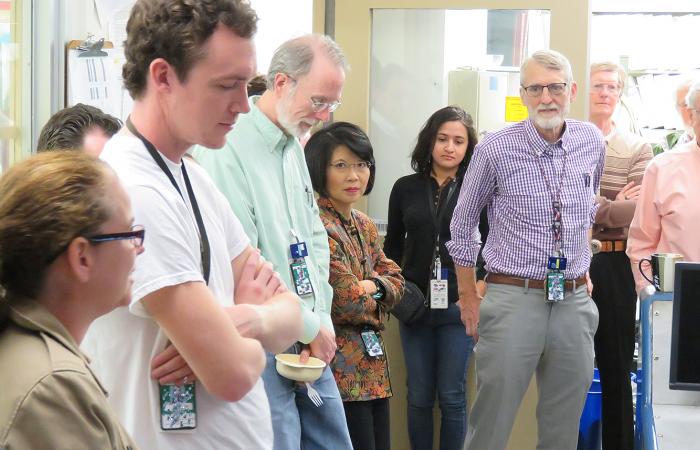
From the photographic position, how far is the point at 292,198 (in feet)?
8.68

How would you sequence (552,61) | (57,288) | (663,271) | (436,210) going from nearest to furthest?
(57,288) → (663,271) → (552,61) → (436,210)

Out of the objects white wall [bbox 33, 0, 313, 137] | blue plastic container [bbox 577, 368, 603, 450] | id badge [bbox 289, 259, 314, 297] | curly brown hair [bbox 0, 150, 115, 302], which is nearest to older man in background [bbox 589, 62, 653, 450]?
blue plastic container [bbox 577, 368, 603, 450]

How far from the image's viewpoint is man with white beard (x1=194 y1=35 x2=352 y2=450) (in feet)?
8.24

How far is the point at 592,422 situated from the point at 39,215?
3.75 metres

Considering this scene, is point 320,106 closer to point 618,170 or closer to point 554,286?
point 554,286

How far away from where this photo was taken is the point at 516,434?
14.9ft

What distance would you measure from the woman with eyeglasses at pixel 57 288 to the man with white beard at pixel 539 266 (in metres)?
2.51

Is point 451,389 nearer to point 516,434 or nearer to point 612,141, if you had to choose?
point 516,434

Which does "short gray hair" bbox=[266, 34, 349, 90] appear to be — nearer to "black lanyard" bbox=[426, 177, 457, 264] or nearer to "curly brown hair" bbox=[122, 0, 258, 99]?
"curly brown hair" bbox=[122, 0, 258, 99]

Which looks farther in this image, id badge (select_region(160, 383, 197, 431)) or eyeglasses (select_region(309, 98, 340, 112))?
eyeglasses (select_region(309, 98, 340, 112))

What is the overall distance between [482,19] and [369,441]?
221cm

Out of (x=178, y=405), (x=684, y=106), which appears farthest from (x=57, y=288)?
(x=684, y=106)

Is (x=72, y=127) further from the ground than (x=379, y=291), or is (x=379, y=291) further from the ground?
(x=72, y=127)

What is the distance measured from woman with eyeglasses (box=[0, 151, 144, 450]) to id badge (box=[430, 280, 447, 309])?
2.97m
